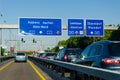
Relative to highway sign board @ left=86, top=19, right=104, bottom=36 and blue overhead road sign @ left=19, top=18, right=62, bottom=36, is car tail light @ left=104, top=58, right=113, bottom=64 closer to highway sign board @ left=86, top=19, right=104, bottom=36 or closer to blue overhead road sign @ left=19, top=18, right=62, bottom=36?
highway sign board @ left=86, top=19, right=104, bottom=36

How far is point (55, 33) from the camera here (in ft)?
184

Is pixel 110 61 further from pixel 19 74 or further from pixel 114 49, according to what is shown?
pixel 19 74

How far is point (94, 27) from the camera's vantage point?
5409 centimetres

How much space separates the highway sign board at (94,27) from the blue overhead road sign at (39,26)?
4014 mm

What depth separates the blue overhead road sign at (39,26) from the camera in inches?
2167

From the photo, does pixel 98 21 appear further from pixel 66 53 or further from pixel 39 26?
pixel 66 53

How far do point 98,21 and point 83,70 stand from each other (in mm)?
42929

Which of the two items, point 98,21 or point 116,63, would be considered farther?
point 98,21

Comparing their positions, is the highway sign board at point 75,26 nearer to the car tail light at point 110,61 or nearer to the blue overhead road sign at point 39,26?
the blue overhead road sign at point 39,26

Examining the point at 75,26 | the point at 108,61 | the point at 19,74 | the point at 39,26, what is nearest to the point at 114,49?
the point at 108,61

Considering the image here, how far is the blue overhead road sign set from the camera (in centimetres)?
5503

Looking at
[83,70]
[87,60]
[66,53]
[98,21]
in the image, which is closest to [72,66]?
[87,60]

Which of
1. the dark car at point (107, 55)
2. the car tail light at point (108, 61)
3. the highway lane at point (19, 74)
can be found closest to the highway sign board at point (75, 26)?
the highway lane at point (19, 74)

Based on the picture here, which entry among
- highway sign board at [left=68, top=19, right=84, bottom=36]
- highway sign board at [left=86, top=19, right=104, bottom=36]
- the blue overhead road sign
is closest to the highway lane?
the blue overhead road sign
